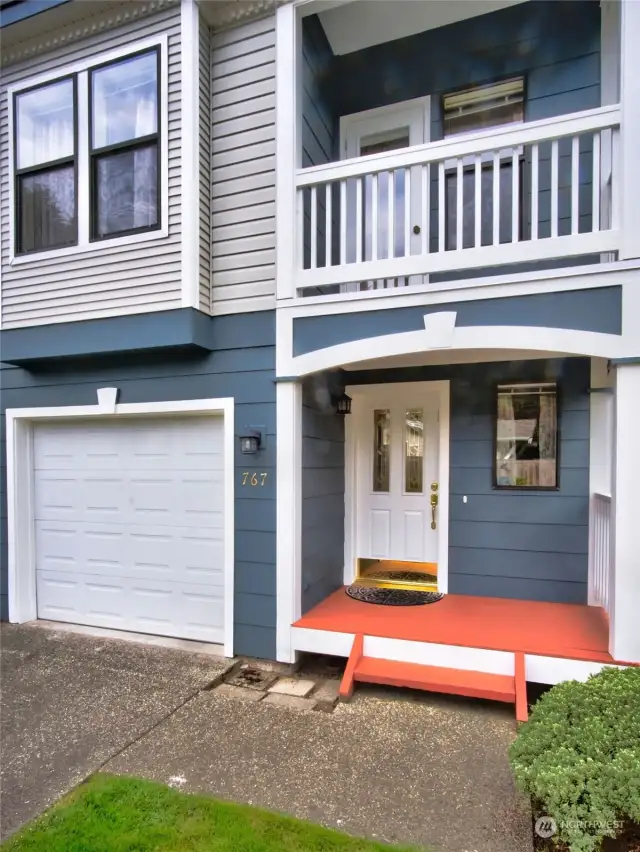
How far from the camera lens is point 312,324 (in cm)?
391

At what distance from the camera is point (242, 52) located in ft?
13.4

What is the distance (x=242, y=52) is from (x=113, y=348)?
2602 millimetres

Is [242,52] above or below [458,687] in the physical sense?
above

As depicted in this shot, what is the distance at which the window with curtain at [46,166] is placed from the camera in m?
4.53

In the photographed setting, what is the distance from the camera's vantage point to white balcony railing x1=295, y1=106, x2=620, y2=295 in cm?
332

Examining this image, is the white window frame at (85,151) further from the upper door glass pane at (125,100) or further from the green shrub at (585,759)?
the green shrub at (585,759)

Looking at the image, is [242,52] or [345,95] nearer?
[242,52]

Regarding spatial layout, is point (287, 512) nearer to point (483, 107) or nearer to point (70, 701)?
point (70, 701)

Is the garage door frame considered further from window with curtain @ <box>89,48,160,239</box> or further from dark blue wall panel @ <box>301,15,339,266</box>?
dark blue wall panel @ <box>301,15,339,266</box>

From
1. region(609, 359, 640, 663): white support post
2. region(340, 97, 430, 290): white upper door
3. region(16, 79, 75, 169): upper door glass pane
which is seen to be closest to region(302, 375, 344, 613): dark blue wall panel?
region(340, 97, 430, 290): white upper door

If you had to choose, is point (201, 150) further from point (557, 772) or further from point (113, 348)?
point (557, 772)

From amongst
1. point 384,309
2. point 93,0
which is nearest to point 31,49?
point 93,0

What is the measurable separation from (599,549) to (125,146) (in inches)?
199

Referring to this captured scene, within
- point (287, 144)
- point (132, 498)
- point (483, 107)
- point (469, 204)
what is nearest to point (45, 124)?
point (287, 144)
